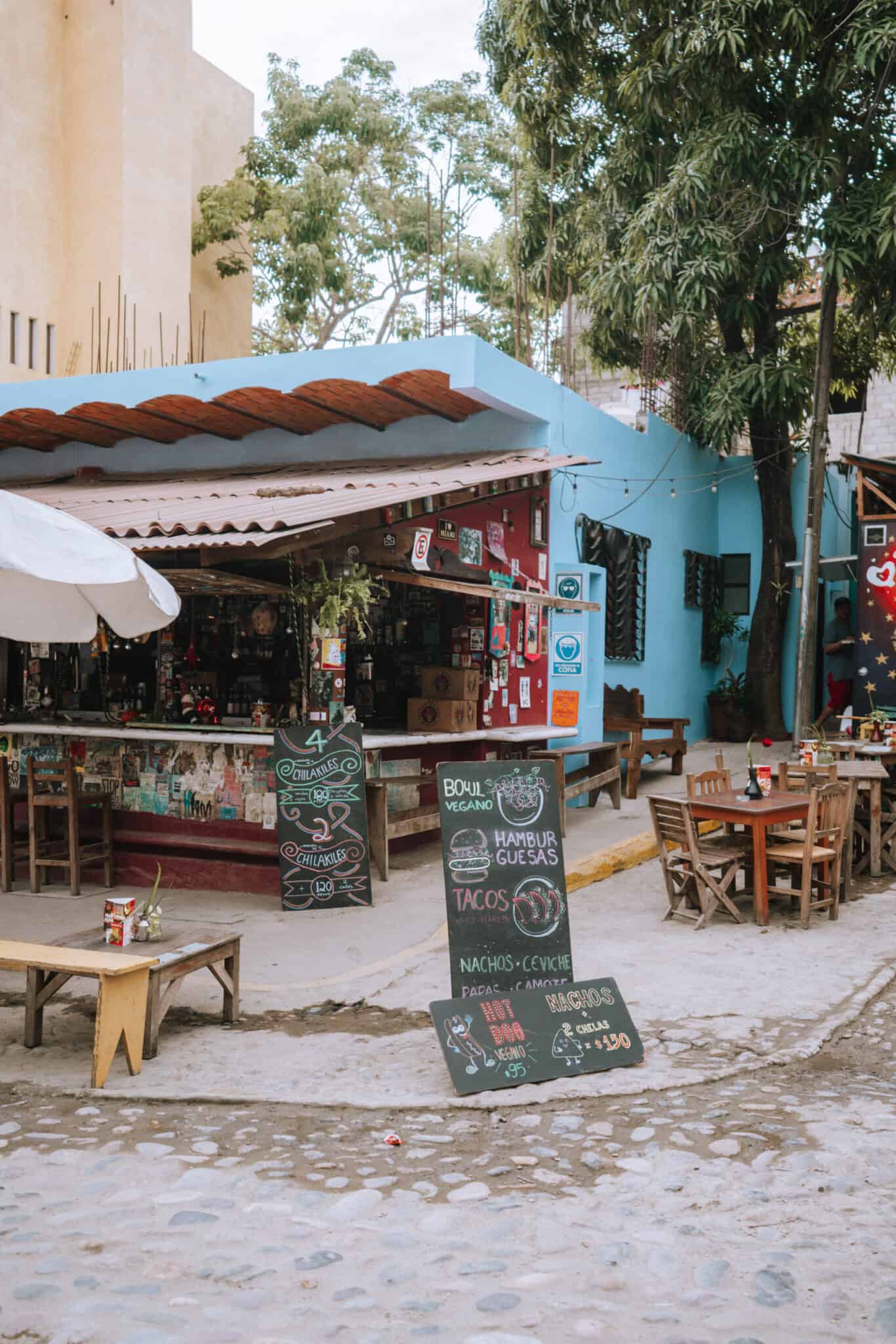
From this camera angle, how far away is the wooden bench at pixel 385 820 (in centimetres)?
910

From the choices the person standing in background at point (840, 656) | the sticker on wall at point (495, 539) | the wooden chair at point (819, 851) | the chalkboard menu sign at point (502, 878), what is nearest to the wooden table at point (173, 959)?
the chalkboard menu sign at point (502, 878)

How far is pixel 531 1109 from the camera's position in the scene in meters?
4.66

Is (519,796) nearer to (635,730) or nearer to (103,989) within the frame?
(103,989)

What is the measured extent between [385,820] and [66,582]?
13.5 ft

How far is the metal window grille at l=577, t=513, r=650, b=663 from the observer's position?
45.4 ft

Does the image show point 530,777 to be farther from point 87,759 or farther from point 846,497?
point 846,497

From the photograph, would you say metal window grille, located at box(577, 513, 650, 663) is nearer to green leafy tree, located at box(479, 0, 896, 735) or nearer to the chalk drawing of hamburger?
green leafy tree, located at box(479, 0, 896, 735)

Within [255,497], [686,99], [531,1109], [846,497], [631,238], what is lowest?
[531,1109]

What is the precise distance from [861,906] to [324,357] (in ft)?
23.8

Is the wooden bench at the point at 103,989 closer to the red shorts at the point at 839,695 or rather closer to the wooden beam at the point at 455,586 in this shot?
the wooden beam at the point at 455,586

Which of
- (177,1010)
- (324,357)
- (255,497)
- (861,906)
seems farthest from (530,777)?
(324,357)

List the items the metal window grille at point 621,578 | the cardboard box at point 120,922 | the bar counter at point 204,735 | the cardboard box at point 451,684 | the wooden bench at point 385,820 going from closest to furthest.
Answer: the cardboard box at point 120,922
the bar counter at point 204,735
the wooden bench at point 385,820
the cardboard box at point 451,684
the metal window grille at point 621,578

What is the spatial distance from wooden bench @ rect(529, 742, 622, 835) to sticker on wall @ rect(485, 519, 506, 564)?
2.03 metres

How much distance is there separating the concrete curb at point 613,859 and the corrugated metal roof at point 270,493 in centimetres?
323
